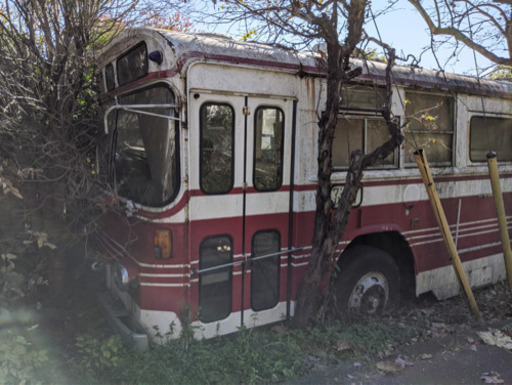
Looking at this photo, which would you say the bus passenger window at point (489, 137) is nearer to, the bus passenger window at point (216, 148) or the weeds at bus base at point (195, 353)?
the weeds at bus base at point (195, 353)

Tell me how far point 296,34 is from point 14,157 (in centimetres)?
274

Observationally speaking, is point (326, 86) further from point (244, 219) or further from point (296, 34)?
point (244, 219)

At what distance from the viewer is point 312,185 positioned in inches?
172

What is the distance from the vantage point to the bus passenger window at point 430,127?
506 cm

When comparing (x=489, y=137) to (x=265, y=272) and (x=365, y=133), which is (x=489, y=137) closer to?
(x=365, y=133)

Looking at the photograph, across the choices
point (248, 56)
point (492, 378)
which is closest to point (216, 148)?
point (248, 56)

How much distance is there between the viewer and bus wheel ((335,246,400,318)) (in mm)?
4719

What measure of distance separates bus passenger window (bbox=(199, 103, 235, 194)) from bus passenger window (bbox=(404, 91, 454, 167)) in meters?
2.04

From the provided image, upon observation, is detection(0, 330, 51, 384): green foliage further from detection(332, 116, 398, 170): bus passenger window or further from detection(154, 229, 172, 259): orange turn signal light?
detection(332, 116, 398, 170): bus passenger window

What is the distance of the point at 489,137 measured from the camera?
603cm

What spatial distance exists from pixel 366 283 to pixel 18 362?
10.7 feet

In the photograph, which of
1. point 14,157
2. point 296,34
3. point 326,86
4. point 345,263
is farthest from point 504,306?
point 14,157

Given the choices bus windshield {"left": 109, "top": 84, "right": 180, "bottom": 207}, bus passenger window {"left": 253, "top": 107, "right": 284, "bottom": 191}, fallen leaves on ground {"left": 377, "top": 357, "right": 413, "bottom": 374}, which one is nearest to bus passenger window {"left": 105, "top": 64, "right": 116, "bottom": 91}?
bus windshield {"left": 109, "top": 84, "right": 180, "bottom": 207}

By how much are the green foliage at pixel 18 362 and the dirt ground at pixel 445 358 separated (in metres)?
1.91
